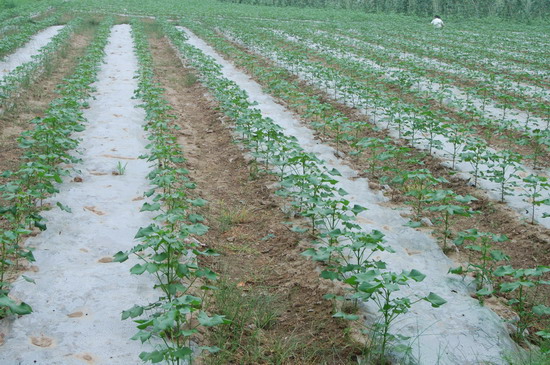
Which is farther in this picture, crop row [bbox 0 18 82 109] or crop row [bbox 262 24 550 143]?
crop row [bbox 0 18 82 109]

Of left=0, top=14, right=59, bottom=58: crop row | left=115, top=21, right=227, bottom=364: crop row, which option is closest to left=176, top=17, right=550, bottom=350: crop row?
left=115, top=21, right=227, bottom=364: crop row

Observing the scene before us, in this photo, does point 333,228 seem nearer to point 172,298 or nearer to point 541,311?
point 172,298

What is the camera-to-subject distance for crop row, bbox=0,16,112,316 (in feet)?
11.9

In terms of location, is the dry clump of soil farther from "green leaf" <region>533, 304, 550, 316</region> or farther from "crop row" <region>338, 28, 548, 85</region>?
"crop row" <region>338, 28, 548, 85</region>

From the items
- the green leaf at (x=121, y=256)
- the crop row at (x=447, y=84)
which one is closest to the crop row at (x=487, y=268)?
the green leaf at (x=121, y=256)

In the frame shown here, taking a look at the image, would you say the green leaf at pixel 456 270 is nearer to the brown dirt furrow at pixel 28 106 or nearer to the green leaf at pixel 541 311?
the green leaf at pixel 541 311

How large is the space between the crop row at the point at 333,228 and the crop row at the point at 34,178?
2140 mm

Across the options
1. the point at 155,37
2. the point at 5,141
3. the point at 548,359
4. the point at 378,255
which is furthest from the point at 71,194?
the point at 155,37

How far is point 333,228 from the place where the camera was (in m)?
4.12

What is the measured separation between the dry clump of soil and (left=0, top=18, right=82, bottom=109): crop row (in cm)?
360

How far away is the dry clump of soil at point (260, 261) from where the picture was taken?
3.43 meters

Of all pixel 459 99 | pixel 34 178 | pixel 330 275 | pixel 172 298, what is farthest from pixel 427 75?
pixel 172 298

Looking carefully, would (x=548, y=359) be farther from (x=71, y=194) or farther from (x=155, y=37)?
(x=155, y=37)

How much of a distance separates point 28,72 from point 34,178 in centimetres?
745
